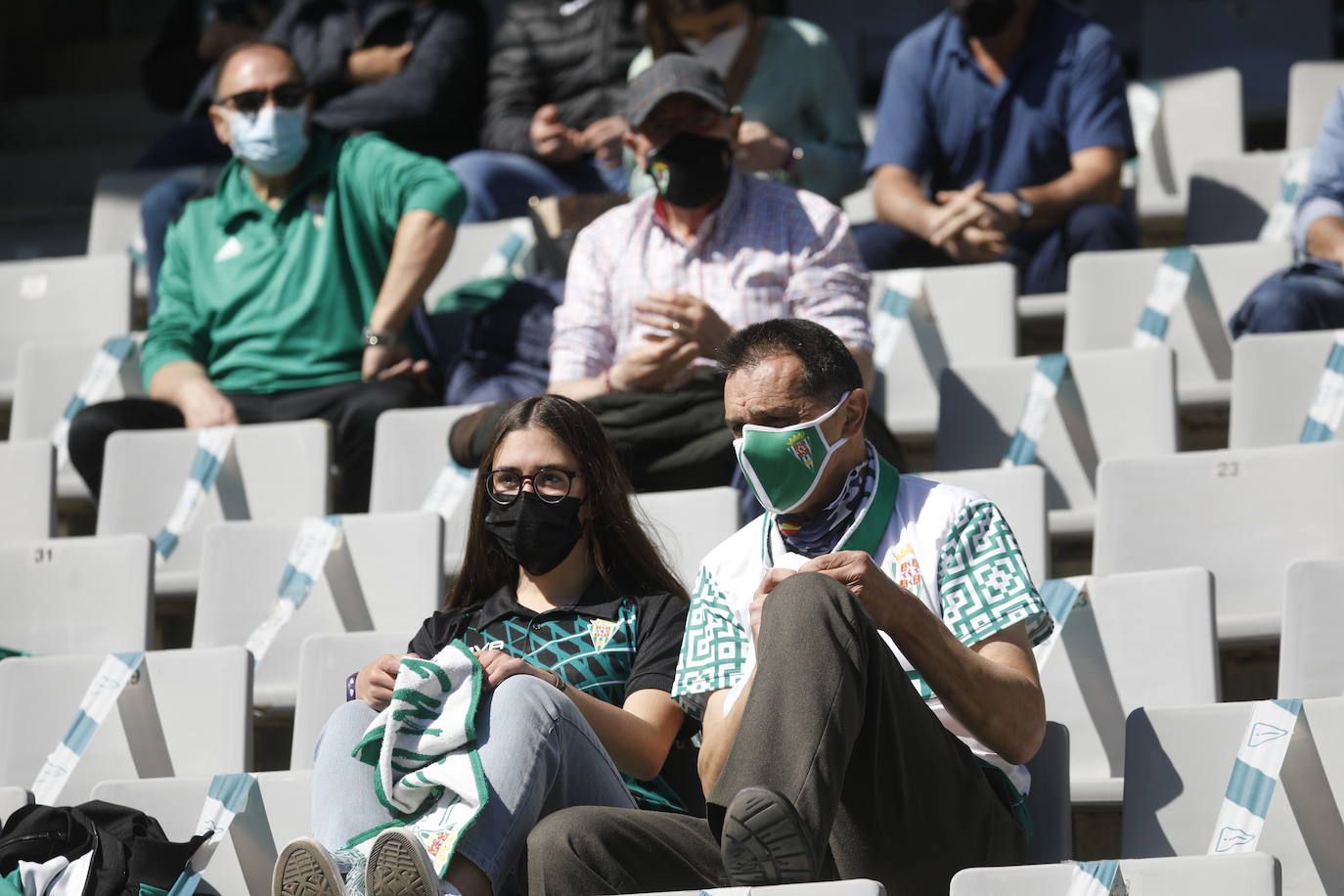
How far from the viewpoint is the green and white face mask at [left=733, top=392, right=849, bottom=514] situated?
270cm

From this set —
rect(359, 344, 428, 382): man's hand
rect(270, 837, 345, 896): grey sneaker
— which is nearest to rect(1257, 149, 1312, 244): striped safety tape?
rect(359, 344, 428, 382): man's hand

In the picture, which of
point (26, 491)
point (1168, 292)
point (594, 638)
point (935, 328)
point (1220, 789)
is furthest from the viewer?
point (935, 328)

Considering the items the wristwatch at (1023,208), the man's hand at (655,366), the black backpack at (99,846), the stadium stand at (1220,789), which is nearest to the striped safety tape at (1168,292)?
the wristwatch at (1023,208)

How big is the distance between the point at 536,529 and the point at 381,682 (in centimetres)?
44

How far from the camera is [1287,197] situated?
16.7ft

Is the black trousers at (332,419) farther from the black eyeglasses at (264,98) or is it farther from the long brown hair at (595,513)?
the long brown hair at (595,513)

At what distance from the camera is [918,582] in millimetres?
2660

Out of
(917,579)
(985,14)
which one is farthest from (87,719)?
(985,14)

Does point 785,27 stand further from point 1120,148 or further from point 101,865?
point 101,865

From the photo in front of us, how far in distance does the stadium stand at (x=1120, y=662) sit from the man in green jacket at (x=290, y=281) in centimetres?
189

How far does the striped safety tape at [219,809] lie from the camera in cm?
287

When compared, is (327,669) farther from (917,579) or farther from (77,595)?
(917,579)

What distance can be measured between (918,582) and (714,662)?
29 cm

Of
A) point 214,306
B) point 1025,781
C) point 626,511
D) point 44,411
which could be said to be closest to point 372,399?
point 214,306
